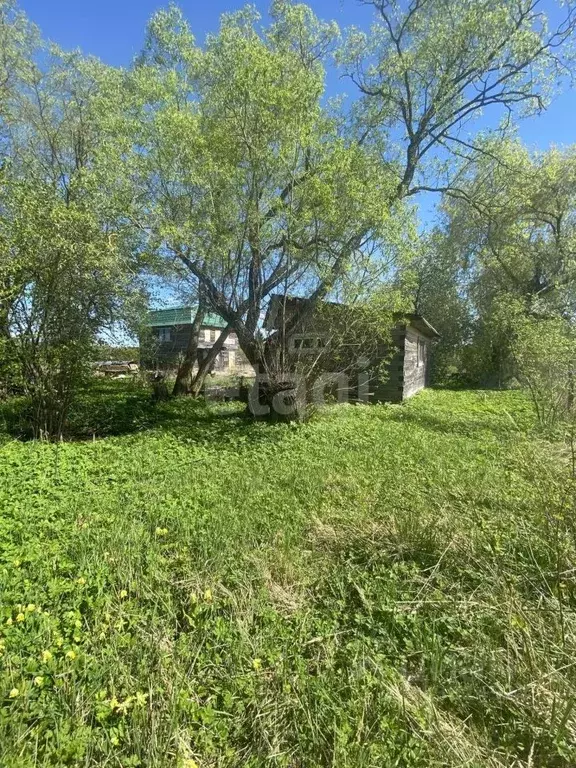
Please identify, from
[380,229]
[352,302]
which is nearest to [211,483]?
[352,302]

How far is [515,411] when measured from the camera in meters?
10.7

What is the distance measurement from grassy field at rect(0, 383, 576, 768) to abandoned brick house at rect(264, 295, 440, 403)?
3.88 meters

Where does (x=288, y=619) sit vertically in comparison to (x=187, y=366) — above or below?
below

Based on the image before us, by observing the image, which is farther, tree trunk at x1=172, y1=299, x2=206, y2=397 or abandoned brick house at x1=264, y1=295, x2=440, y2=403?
tree trunk at x1=172, y1=299, x2=206, y2=397

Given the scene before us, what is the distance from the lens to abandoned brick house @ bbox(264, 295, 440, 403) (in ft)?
26.1

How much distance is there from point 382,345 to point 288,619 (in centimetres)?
999

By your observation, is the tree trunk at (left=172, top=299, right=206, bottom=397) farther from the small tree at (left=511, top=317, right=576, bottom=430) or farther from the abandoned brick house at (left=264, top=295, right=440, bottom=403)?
the small tree at (left=511, top=317, right=576, bottom=430)

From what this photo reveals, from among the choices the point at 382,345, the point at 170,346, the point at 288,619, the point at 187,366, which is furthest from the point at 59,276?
the point at 170,346

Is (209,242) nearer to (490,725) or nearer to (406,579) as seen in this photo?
(406,579)

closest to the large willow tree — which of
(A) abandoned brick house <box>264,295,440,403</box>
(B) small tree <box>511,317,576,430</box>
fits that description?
(A) abandoned brick house <box>264,295,440,403</box>

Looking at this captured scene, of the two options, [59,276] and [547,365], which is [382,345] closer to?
[547,365]

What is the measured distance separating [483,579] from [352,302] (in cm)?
581

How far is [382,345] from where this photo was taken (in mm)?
11609

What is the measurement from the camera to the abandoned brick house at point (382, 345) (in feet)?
26.1
